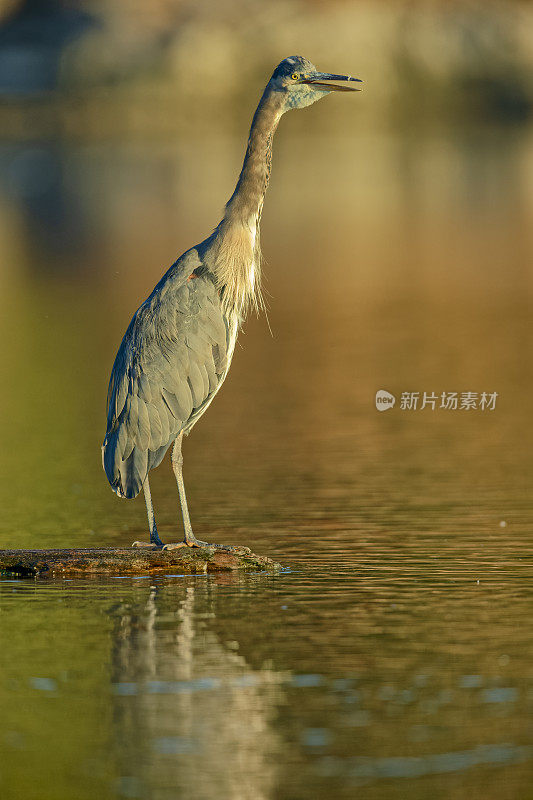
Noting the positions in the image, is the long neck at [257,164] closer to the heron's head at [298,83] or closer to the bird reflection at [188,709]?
the heron's head at [298,83]

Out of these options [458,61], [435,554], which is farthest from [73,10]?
[435,554]

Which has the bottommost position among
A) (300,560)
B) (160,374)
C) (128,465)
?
(300,560)

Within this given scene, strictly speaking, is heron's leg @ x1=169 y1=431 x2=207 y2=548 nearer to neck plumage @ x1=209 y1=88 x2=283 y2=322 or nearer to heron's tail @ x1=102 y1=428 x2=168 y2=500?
heron's tail @ x1=102 y1=428 x2=168 y2=500

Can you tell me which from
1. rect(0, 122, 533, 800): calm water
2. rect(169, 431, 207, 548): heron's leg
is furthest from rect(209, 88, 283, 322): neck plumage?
rect(0, 122, 533, 800): calm water

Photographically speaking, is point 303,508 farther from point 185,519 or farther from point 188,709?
point 188,709

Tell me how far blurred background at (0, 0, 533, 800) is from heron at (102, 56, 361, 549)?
3.05 ft

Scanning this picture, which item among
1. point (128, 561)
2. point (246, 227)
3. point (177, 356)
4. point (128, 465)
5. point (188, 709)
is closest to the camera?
point (188, 709)

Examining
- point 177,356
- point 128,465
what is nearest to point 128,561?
point 128,465

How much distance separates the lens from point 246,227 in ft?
38.3

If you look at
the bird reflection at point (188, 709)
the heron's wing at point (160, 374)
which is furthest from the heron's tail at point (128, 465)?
the bird reflection at point (188, 709)

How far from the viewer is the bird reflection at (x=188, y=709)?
23.4 feet

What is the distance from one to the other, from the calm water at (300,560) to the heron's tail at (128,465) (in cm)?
79

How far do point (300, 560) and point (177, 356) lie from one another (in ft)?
5.24

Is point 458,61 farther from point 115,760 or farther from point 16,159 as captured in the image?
point 115,760
